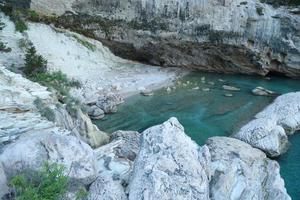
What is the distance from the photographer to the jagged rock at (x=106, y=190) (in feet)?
29.5

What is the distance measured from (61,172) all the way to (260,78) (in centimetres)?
2020

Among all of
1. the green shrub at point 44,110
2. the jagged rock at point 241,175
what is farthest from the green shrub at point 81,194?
the green shrub at point 44,110

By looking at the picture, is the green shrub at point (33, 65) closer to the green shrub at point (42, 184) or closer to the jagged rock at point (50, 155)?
the jagged rock at point (50, 155)

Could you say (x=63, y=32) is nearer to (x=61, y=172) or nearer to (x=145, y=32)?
(x=145, y=32)

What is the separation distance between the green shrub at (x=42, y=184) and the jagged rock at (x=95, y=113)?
34.3ft

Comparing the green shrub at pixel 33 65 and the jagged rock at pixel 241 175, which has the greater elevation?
the green shrub at pixel 33 65

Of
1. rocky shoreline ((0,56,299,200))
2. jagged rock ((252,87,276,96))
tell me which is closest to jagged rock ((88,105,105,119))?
rocky shoreline ((0,56,299,200))

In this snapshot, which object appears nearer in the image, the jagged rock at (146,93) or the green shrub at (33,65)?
the green shrub at (33,65)

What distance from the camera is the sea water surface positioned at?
684 inches

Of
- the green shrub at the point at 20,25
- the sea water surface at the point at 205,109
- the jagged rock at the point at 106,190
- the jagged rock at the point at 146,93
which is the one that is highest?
the green shrub at the point at 20,25

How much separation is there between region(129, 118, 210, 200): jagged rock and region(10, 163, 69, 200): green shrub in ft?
5.06

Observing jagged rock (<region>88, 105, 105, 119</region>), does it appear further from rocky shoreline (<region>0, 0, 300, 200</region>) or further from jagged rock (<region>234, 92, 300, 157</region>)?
jagged rock (<region>234, 92, 300, 157</region>)

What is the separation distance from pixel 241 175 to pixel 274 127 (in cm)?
668

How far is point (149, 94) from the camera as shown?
22.1 m
